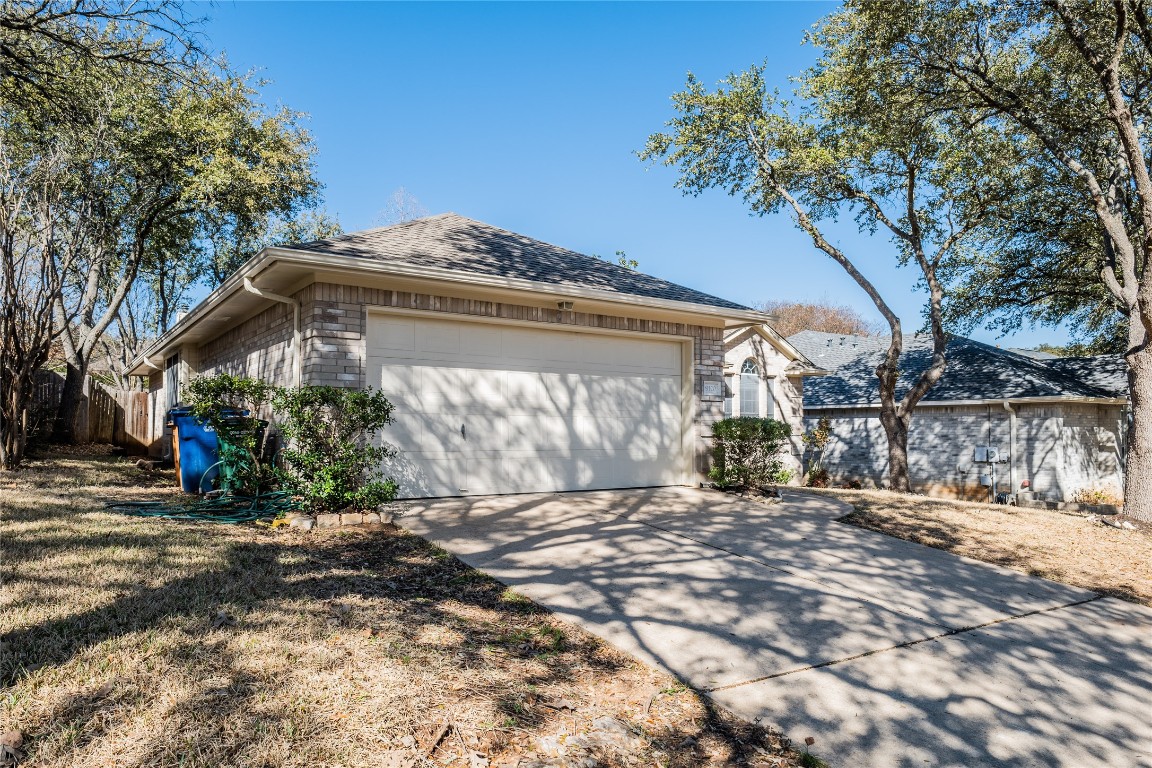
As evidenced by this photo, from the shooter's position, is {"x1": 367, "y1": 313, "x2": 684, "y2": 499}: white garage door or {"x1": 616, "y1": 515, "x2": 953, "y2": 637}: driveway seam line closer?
{"x1": 616, "y1": 515, "x2": 953, "y2": 637}: driveway seam line

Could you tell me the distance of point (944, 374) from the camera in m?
18.5

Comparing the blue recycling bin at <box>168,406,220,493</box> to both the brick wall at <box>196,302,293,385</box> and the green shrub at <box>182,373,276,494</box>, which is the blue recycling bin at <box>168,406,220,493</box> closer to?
the green shrub at <box>182,373,276,494</box>

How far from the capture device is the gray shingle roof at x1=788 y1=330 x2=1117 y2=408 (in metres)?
16.6

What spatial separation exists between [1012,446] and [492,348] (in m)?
15.0

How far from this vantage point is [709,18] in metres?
11.7

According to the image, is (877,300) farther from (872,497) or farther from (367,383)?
(367,383)

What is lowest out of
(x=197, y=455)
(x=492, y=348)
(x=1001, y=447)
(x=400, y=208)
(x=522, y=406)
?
(x=1001, y=447)

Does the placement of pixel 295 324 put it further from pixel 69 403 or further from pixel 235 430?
pixel 69 403

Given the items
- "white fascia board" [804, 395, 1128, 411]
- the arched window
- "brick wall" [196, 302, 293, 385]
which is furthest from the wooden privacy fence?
"white fascia board" [804, 395, 1128, 411]

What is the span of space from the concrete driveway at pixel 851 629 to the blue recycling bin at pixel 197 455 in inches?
118

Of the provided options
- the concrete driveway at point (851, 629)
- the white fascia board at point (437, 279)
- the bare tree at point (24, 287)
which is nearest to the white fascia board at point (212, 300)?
the white fascia board at point (437, 279)

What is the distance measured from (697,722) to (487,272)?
5902 millimetres

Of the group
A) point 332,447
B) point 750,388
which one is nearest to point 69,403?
point 332,447

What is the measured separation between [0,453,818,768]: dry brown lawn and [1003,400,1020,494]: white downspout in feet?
54.7
